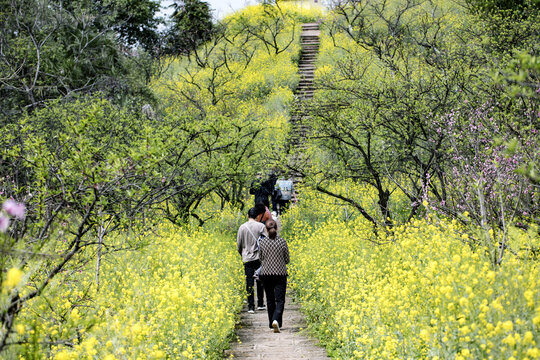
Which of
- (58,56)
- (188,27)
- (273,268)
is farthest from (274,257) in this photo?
(188,27)

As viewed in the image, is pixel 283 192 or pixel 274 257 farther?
pixel 283 192

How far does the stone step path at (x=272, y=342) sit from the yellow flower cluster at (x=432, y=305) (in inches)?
10.5

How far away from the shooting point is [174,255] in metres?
8.84

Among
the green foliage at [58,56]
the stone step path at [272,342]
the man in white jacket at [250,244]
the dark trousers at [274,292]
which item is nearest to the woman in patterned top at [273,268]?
the dark trousers at [274,292]

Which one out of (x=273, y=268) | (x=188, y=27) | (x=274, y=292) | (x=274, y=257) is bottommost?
(x=274, y=292)

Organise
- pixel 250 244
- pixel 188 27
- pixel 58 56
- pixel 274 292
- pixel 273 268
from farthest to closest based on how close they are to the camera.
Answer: pixel 188 27 → pixel 58 56 → pixel 250 244 → pixel 274 292 → pixel 273 268

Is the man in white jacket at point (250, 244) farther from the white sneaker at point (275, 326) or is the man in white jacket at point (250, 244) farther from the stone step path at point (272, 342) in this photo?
the white sneaker at point (275, 326)

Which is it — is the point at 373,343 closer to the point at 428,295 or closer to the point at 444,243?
the point at 428,295

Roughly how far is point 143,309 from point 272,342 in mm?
2374

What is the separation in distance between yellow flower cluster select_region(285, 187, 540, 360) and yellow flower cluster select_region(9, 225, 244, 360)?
1.56m

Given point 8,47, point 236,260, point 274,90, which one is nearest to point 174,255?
point 236,260

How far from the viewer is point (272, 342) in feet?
24.8

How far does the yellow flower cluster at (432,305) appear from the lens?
3270 mm

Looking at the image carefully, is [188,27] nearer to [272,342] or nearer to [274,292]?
[274,292]
